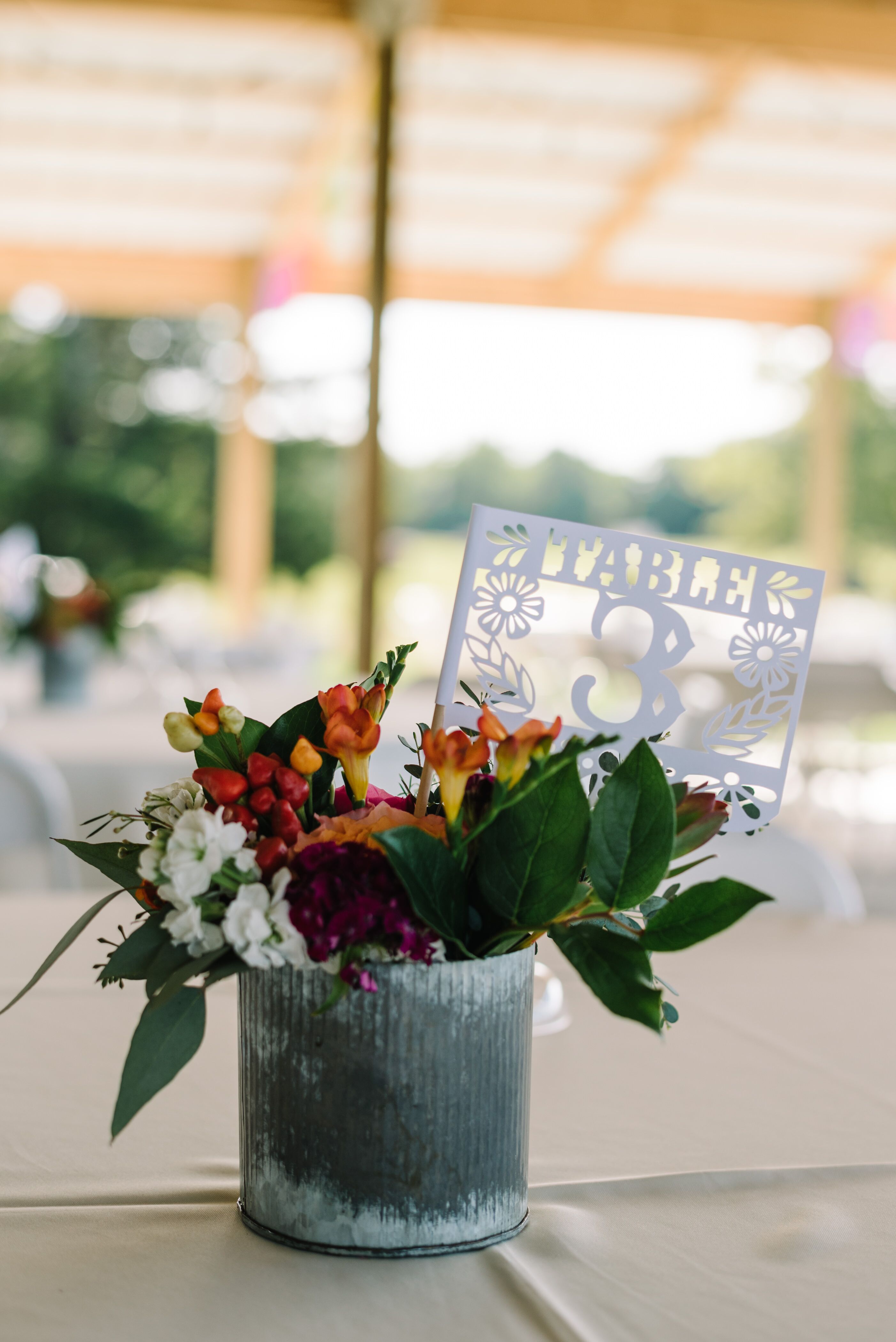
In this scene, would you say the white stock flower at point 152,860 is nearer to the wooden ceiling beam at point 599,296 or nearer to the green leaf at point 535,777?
the green leaf at point 535,777

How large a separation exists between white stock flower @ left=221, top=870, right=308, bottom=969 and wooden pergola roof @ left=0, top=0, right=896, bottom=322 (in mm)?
4334

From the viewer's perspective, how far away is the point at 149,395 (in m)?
15.3

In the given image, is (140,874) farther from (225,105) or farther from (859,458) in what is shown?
(859,458)

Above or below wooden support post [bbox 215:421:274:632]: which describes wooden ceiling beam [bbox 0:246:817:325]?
above

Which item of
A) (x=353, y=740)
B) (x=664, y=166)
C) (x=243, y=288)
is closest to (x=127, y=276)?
(x=243, y=288)

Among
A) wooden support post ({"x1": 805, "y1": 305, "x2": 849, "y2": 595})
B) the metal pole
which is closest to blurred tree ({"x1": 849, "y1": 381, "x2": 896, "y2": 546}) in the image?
wooden support post ({"x1": 805, "y1": 305, "x2": 849, "y2": 595})

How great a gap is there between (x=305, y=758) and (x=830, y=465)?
367 inches

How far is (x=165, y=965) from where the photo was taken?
1.87 ft

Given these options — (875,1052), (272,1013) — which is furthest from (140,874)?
(875,1052)

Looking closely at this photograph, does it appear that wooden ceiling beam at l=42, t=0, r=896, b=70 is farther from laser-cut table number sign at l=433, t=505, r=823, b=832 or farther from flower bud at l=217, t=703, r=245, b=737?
flower bud at l=217, t=703, r=245, b=737

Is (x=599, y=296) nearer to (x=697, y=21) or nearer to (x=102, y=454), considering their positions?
(x=697, y=21)

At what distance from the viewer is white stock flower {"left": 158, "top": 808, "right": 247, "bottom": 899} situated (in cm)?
55

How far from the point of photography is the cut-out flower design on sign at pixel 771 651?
72cm

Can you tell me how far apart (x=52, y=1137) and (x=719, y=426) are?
16.3 metres
